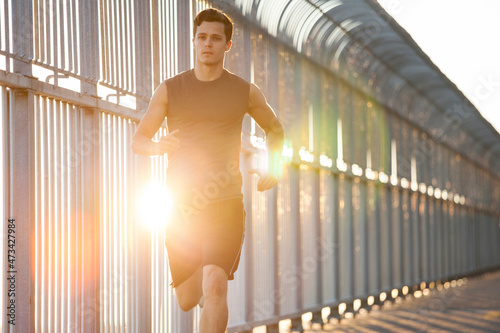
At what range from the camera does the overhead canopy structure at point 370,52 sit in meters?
12.5

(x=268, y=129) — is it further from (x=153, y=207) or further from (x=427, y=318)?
(x=427, y=318)

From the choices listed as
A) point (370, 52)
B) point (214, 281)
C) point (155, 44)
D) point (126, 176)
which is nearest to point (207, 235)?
point (214, 281)

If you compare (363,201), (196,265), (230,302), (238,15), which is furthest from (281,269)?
(196,265)

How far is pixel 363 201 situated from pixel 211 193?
530 inches

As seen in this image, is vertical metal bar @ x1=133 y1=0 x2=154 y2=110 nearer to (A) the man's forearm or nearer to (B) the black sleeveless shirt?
(B) the black sleeveless shirt

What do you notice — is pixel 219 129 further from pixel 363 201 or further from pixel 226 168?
pixel 363 201

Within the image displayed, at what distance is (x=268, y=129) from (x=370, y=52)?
10957mm

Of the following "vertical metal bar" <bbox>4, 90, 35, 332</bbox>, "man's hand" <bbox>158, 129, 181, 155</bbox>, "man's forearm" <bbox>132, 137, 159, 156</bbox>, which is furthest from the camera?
"vertical metal bar" <bbox>4, 90, 35, 332</bbox>

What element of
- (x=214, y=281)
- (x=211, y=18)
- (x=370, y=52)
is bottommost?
(x=214, y=281)

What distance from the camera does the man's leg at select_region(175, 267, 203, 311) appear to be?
5.34 m

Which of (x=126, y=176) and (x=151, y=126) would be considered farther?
(x=126, y=176)

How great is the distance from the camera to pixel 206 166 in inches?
201

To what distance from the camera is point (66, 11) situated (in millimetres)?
6699

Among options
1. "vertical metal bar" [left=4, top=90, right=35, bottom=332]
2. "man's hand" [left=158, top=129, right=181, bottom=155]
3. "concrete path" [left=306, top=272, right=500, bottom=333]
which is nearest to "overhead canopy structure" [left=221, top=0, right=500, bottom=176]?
"concrete path" [left=306, top=272, right=500, bottom=333]
